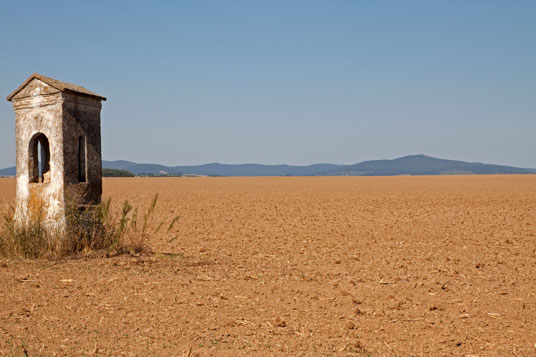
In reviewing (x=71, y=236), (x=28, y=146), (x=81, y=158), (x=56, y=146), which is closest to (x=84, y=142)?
(x=81, y=158)

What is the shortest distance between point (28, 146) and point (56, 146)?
0.85m

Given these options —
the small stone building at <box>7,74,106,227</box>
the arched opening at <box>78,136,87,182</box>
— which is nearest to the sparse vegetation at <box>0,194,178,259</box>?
the small stone building at <box>7,74,106,227</box>

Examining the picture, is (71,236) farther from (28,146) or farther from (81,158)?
(28,146)

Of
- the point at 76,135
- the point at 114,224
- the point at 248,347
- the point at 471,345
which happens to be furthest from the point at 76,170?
the point at 471,345

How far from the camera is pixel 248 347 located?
4832 mm

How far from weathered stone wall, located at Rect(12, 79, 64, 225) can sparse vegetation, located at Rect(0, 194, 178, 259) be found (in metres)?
0.20

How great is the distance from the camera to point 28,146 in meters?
9.38

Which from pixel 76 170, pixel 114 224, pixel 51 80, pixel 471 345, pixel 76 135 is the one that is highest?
pixel 51 80

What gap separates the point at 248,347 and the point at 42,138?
23.7ft

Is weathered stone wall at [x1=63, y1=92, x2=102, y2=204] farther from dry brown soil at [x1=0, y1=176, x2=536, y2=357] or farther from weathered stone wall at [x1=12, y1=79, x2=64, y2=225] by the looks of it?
dry brown soil at [x1=0, y1=176, x2=536, y2=357]

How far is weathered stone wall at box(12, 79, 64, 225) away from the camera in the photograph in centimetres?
891

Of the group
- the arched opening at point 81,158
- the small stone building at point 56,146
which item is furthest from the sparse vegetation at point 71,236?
the arched opening at point 81,158

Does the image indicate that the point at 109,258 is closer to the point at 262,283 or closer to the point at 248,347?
the point at 262,283

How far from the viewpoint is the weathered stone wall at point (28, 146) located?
8906 mm
